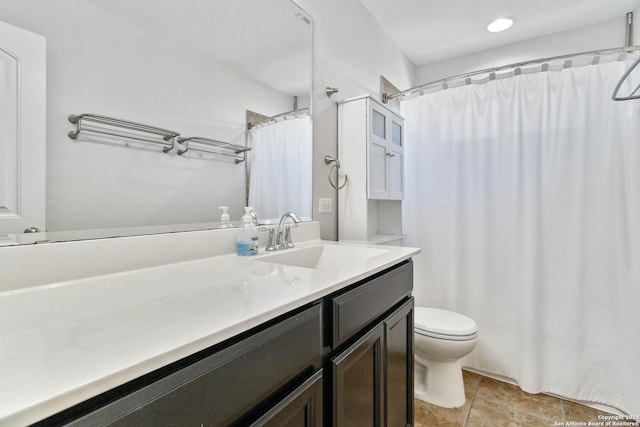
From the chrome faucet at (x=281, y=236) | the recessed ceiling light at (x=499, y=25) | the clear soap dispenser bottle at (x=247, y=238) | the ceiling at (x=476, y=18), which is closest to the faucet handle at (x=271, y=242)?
the chrome faucet at (x=281, y=236)

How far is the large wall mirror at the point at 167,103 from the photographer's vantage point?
0.80 m

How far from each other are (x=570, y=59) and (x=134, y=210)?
7.65 ft

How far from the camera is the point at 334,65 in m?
1.80

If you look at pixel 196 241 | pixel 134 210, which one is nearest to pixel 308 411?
pixel 196 241

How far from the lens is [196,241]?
1.04m

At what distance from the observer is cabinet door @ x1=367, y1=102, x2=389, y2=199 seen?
1802mm

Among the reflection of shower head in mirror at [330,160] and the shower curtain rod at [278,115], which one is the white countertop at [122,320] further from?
the reflection of shower head in mirror at [330,160]

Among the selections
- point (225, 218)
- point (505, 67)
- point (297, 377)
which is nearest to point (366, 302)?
point (297, 377)

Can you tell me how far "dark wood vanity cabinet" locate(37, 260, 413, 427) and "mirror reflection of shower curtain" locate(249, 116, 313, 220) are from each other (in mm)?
609

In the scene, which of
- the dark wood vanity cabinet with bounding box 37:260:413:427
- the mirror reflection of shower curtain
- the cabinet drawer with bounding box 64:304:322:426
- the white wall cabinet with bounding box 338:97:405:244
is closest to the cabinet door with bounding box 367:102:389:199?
the white wall cabinet with bounding box 338:97:405:244

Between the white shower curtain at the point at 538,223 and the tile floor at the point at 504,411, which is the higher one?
the white shower curtain at the point at 538,223

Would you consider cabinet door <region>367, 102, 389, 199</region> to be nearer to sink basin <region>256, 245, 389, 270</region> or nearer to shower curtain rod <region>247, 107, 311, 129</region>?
shower curtain rod <region>247, 107, 311, 129</region>

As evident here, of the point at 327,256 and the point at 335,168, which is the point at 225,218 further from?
the point at 335,168

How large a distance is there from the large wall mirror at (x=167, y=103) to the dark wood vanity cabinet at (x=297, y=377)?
593 millimetres
